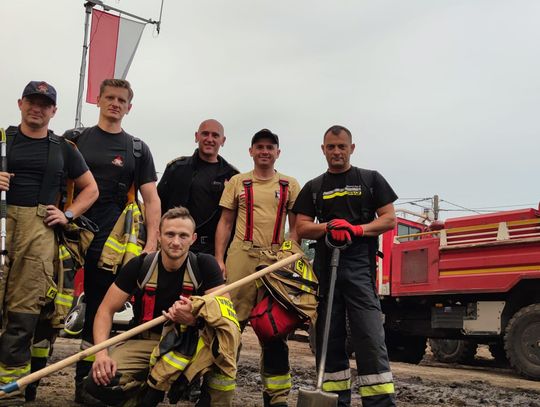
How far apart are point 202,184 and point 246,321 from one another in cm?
125

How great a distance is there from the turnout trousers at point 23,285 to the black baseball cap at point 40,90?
2.42 feet

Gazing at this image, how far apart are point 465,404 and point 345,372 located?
2300mm

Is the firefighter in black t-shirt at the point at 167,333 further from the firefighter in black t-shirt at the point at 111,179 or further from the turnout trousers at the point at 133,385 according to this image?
the firefighter in black t-shirt at the point at 111,179

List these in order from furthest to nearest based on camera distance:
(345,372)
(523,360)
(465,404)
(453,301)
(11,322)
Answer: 1. (453,301)
2. (523,360)
3. (465,404)
4. (345,372)
5. (11,322)

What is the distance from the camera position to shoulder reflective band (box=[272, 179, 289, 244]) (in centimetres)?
484

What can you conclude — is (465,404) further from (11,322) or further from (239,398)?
(11,322)

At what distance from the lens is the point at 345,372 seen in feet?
14.1

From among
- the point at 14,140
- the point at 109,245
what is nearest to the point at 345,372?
the point at 109,245

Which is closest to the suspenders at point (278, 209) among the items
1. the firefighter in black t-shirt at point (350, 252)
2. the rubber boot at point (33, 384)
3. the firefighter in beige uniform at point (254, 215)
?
the firefighter in beige uniform at point (254, 215)

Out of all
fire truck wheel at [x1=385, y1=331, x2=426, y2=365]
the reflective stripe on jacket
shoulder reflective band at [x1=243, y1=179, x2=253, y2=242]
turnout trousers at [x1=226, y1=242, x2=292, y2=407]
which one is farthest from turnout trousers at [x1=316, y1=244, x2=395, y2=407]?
fire truck wheel at [x1=385, y1=331, x2=426, y2=365]

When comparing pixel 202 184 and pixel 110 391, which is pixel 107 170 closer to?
pixel 202 184

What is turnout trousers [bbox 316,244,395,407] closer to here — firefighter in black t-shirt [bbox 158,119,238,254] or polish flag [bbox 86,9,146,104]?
firefighter in black t-shirt [bbox 158,119,238,254]

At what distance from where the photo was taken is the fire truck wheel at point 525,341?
8875mm

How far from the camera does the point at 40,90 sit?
4.16 metres
